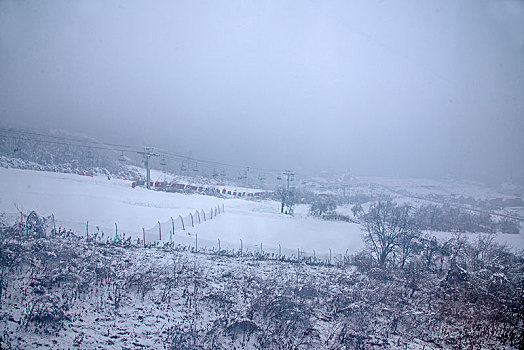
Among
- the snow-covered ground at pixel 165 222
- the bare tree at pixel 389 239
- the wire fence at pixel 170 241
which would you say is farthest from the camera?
the snow-covered ground at pixel 165 222

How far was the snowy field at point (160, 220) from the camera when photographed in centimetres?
1698

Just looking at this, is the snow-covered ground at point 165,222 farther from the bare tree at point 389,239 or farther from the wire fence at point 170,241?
the bare tree at point 389,239

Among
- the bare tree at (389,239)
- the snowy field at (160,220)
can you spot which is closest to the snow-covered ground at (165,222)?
the snowy field at (160,220)

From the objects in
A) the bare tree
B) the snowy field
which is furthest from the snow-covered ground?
the bare tree

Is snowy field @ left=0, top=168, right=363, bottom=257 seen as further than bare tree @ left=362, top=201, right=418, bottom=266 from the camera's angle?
Yes

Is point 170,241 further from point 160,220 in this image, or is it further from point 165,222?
point 160,220

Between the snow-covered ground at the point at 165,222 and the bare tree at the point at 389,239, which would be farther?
the snow-covered ground at the point at 165,222

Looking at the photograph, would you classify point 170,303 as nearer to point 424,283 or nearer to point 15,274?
point 15,274

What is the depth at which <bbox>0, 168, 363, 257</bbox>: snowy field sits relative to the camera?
17.0 meters

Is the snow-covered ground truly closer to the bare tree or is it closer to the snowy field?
the snowy field

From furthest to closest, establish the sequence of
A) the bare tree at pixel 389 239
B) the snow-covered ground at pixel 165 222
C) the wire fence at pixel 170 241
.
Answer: the snow-covered ground at pixel 165 222, the bare tree at pixel 389 239, the wire fence at pixel 170 241

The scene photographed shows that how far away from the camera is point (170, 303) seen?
782 cm

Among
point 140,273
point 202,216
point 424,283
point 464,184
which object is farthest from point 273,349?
point 464,184

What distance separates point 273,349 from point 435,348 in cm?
412
